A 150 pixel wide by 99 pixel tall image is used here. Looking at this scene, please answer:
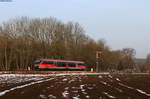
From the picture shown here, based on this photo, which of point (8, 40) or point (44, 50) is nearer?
point (8, 40)

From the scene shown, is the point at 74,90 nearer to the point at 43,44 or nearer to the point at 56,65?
the point at 56,65

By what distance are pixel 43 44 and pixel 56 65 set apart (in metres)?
13.3

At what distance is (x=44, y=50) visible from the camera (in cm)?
A: 6344

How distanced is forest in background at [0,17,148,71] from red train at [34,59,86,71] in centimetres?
866

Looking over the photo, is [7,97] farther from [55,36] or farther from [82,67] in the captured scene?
[55,36]

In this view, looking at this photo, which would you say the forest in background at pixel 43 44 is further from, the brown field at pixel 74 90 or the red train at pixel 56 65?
the brown field at pixel 74 90

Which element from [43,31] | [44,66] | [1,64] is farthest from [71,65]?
[1,64]

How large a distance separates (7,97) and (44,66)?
130ft

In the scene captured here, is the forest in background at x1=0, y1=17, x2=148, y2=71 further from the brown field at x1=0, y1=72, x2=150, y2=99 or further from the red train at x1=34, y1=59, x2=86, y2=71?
the brown field at x1=0, y1=72, x2=150, y2=99

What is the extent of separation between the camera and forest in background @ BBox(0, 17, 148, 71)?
5706cm

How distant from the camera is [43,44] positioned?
63.4 meters

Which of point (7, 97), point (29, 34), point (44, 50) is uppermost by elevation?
point (29, 34)

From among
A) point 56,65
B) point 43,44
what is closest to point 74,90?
point 56,65

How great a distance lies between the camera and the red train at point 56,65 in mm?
48562
